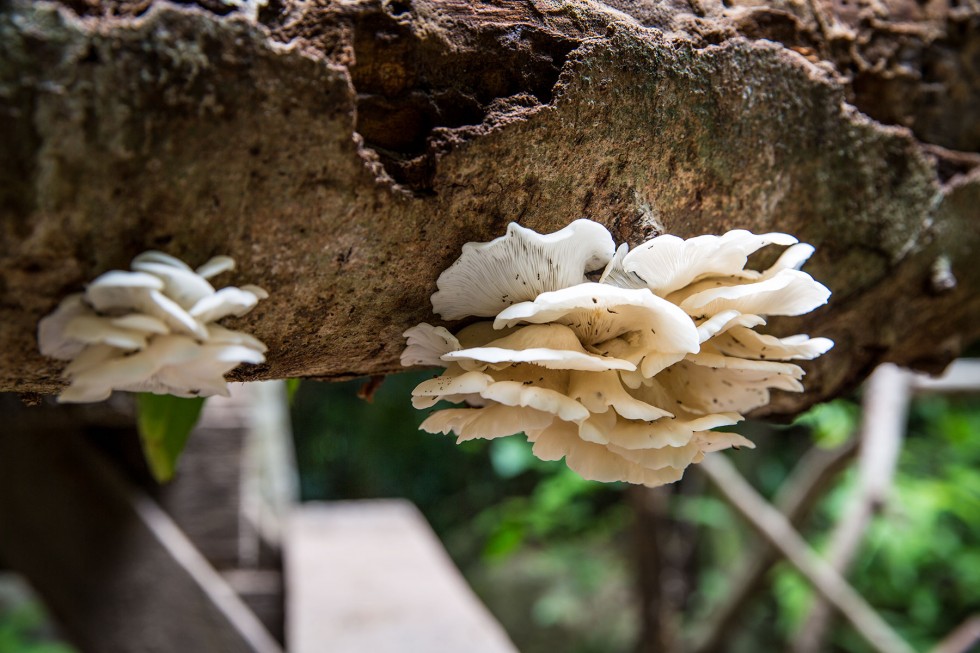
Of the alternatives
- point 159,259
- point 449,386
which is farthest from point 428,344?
point 159,259

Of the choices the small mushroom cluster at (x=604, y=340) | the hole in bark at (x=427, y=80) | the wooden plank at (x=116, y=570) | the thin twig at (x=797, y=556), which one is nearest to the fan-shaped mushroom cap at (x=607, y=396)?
the small mushroom cluster at (x=604, y=340)

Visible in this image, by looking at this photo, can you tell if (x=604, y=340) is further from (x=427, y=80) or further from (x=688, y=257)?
(x=427, y=80)

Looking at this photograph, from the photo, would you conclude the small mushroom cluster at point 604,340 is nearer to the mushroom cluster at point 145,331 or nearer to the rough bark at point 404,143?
the rough bark at point 404,143

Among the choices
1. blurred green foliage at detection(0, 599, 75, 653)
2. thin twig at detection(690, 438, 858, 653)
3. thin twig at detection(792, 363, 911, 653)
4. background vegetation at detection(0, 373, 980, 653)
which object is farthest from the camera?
blurred green foliage at detection(0, 599, 75, 653)

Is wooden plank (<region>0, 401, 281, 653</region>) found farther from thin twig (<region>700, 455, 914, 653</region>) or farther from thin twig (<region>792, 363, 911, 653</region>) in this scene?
thin twig (<region>792, 363, 911, 653</region>)

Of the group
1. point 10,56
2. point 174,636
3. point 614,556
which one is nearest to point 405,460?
point 614,556

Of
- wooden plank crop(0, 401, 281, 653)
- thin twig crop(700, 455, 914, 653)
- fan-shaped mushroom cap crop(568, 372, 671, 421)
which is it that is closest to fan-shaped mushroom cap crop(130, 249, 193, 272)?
fan-shaped mushroom cap crop(568, 372, 671, 421)

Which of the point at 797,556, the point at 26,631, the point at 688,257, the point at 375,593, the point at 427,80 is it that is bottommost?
the point at 26,631
